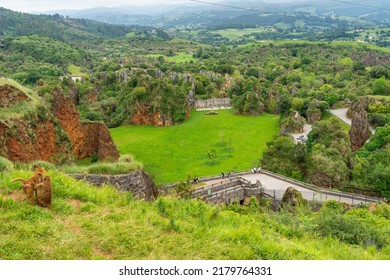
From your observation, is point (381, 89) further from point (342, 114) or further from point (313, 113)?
point (313, 113)

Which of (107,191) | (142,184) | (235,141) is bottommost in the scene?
(235,141)

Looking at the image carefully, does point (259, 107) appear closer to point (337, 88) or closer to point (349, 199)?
point (337, 88)

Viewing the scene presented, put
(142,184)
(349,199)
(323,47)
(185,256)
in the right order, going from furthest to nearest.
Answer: (323,47) < (349,199) < (142,184) < (185,256)

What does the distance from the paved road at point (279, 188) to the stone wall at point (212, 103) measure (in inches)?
1479

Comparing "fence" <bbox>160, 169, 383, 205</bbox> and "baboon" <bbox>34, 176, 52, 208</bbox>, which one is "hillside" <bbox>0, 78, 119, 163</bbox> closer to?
"fence" <bbox>160, 169, 383, 205</bbox>

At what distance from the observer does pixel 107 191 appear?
1209 centimetres

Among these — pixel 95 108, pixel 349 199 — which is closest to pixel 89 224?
pixel 349 199

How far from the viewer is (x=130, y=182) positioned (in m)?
19.8

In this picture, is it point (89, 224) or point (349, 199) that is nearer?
point (89, 224)

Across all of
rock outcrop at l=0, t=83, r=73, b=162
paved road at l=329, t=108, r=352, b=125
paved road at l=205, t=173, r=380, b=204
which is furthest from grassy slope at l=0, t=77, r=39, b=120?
paved road at l=329, t=108, r=352, b=125

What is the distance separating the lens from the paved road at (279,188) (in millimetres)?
28913

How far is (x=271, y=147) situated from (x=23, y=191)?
2898 centimetres

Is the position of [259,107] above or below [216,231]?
→ below

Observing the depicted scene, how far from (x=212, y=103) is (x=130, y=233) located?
64.1m
